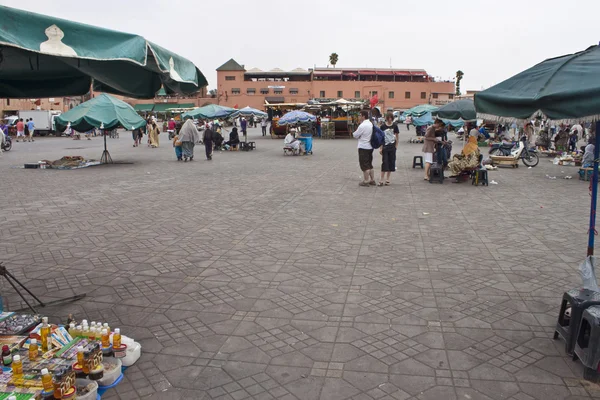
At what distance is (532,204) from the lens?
955 centimetres

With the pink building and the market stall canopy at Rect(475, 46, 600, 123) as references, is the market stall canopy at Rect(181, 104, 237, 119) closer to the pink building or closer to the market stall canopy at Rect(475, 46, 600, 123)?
the market stall canopy at Rect(475, 46, 600, 123)

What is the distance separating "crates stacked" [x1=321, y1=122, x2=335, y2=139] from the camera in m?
34.3

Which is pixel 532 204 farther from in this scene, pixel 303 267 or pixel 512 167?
pixel 512 167

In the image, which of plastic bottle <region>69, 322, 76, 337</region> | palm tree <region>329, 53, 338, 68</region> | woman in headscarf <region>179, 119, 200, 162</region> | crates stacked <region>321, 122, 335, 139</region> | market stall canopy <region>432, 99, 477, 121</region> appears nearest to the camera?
plastic bottle <region>69, 322, 76, 337</region>

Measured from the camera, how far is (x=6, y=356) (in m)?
3.33

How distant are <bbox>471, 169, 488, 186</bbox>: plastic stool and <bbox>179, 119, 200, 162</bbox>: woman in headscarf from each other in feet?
36.0

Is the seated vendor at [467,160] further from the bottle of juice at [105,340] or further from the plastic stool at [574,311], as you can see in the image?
the bottle of juice at [105,340]

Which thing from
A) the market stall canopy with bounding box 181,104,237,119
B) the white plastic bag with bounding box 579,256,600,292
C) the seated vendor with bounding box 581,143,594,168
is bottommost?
the white plastic bag with bounding box 579,256,600,292

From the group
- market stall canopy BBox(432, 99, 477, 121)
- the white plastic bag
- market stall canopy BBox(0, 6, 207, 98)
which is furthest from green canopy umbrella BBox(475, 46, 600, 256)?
market stall canopy BBox(432, 99, 477, 121)

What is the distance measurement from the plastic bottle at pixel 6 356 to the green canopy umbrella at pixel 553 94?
4.34m

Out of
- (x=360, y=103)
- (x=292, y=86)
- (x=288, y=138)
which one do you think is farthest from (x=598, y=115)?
(x=292, y=86)

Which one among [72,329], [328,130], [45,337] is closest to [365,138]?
[72,329]

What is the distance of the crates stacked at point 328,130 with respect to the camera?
34.3 m

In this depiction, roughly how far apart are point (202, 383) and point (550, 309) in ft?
10.7
